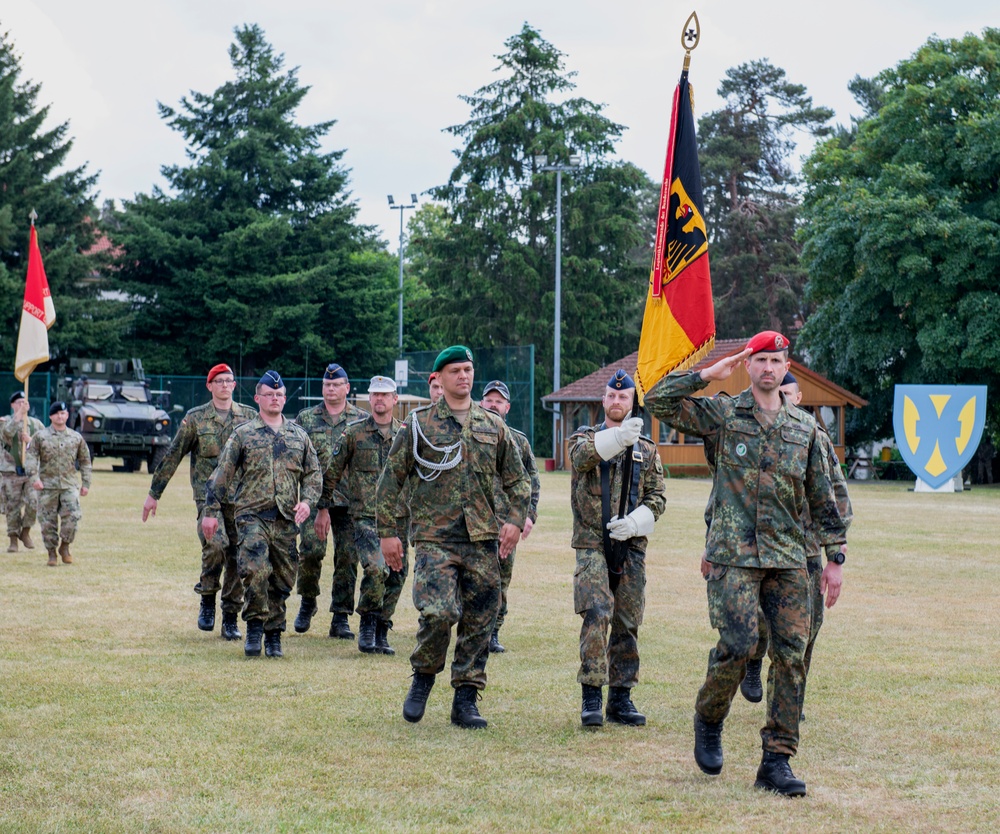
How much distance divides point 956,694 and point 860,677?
0.79 meters

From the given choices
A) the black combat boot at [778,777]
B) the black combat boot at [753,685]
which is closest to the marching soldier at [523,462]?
the black combat boot at [753,685]

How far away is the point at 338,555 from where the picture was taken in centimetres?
1066

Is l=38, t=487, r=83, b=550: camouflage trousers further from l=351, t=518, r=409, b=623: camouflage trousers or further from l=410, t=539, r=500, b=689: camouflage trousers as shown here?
l=410, t=539, r=500, b=689: camouflage trousers

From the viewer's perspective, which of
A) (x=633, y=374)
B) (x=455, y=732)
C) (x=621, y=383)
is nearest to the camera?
(x=455, y=732)

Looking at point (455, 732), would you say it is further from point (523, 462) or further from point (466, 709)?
point (523, 462)

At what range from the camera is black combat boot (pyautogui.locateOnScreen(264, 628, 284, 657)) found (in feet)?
32.4

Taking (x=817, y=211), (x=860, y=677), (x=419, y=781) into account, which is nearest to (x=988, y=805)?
(x=419, y=781)

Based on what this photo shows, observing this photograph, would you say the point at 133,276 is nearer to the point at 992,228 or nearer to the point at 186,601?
the point at 992,228

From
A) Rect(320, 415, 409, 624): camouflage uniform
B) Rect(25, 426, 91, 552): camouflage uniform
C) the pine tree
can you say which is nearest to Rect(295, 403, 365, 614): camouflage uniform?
Rect(320, 415, 409, 624): camouflage uniform

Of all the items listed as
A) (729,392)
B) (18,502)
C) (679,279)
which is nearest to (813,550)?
(679,279)

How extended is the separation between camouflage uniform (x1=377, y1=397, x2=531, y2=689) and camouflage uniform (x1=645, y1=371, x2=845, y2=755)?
1575mm

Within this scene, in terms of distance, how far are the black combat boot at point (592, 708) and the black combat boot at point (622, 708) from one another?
Result: 0.43ft

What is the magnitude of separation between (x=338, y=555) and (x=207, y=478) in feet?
5.42

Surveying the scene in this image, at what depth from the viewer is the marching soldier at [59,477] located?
1602 cm
